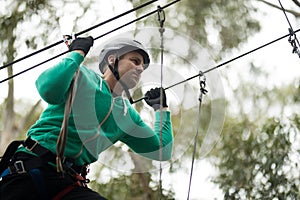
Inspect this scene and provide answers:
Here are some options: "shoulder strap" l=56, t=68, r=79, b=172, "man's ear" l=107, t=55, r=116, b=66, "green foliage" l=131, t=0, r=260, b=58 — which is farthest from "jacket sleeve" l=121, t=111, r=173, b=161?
"green foliage" l=131, t=0, r=260, b=58

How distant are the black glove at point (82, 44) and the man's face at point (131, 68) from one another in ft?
0.53

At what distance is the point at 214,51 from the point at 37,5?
1.78m

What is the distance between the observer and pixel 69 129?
5.20 feet

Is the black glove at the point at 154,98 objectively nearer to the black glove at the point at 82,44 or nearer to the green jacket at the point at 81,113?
the green jacket at the point at 81,113

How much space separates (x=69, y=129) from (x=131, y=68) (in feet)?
1.04

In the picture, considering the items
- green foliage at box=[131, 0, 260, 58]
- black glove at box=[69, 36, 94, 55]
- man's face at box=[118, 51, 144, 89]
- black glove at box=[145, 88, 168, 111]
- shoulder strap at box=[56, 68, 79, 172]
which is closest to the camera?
shoulder strap at box=[56, 68, 79, 172]

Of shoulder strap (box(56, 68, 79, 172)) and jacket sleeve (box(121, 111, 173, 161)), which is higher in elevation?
jacket sleeve (box(121, 111, 173, 161))

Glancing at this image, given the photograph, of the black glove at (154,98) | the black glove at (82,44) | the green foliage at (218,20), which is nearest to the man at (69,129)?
the black glove at (82,44)

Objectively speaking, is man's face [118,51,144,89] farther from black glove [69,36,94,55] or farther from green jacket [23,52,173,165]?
black glove [69,36,94,55]

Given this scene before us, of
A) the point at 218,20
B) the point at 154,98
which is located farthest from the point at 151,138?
the point at 218,20

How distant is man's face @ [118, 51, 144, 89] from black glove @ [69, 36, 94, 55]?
163 mm

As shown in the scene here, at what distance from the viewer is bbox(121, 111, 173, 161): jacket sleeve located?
1852 mm

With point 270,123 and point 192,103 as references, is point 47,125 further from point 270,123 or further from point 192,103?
point 270,123

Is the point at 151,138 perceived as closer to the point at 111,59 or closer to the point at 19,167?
the point at 111,59
